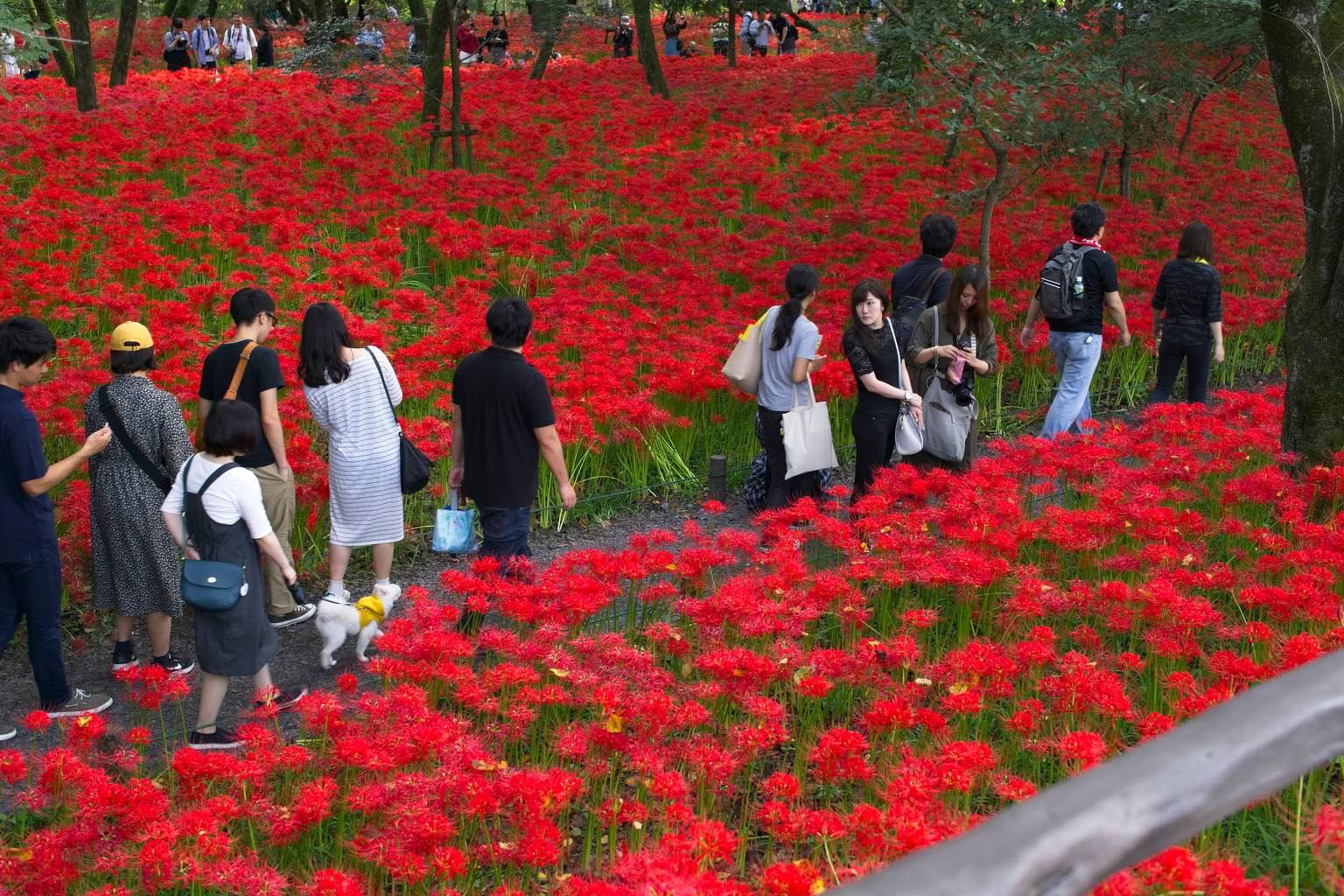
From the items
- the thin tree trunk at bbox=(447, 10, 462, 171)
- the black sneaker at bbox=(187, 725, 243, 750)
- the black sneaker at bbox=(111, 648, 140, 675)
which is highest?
the thin tree trunk at bbox=(447, 10, 462, 171)

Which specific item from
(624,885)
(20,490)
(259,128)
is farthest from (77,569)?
(259,128)

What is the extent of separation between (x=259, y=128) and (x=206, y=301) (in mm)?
7156

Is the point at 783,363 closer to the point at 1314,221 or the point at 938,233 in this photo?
the point at 938,233

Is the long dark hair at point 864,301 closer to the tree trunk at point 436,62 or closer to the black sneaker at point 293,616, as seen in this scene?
the black sneaker at point 293,616

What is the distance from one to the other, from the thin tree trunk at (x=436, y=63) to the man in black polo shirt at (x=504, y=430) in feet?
33.1

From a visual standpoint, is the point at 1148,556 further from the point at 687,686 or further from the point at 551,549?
the point at 551,549

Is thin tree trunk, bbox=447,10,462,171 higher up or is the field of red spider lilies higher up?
thin tree trunk, bbox=447,10,462,171

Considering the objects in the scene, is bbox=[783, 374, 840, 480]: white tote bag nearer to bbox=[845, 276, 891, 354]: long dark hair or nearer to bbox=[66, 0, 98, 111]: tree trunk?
bbox=[845, 276, 891, 354]: long dark hair

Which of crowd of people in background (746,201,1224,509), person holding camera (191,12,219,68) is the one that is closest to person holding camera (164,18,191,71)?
person holding camera (191,12,219,68)

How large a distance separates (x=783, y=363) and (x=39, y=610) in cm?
385

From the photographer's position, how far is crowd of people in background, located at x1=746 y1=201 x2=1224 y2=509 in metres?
5.89

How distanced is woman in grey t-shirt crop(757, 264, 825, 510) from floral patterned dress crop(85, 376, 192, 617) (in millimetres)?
3113

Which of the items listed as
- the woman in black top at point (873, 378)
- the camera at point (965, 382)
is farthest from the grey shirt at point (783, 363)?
the camera at point (965, 382)

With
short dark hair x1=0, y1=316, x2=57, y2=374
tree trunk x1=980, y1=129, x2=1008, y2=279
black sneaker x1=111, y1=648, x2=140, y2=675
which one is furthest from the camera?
tree trunk x1=980, y1=129, x2=1008, y2=279
